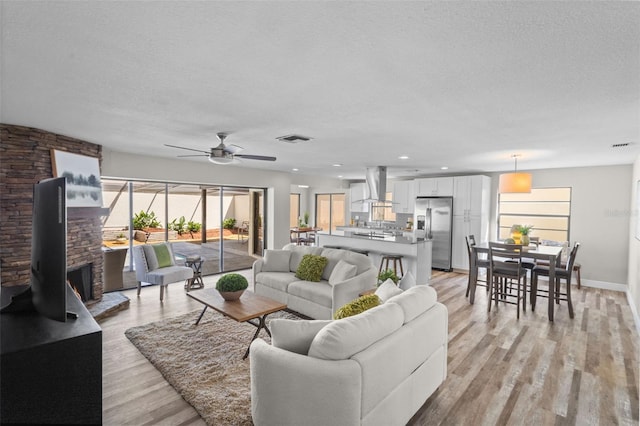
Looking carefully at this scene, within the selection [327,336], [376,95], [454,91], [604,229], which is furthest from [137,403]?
[604,229]

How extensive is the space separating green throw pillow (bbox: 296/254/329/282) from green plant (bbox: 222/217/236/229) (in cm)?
330

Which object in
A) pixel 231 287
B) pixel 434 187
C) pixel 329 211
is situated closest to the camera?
pixel 231 287

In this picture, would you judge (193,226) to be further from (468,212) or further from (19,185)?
(468,212)

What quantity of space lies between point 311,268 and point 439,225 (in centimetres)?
445

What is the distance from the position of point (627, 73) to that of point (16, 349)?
3.31 metres

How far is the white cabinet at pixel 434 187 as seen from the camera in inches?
304

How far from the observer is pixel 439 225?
25.5 feet

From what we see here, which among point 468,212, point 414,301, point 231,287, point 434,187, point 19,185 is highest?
point 434,187

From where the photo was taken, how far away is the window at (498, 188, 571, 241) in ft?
22.0

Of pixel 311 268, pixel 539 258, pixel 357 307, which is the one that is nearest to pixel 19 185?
pixel 311 268

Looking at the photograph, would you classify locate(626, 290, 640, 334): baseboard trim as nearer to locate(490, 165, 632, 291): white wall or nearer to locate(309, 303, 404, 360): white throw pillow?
locate(490, 165, 632, 291): white wall

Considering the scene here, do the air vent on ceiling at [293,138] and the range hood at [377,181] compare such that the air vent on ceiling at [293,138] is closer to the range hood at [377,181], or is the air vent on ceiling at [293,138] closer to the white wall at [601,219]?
the range hood at [377,181]

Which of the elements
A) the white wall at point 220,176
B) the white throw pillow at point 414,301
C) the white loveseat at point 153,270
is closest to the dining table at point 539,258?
the white throw pillow at point 414,301

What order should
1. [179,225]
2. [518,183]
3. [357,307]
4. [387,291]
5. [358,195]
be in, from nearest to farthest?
[357,307] → [387,291] → [518,183] → [179,225] → [358,195]
